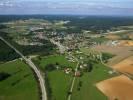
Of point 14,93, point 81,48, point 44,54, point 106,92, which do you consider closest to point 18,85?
point 14,93

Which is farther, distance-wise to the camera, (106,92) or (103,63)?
(103,63)

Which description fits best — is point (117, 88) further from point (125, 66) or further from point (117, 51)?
point (117, 51)

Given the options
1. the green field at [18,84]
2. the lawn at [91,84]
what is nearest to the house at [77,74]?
the lawn at [91,84]

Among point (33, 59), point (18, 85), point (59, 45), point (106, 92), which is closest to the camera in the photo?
point (106, 92)

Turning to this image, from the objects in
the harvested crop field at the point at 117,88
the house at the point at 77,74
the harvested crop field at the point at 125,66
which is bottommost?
the harvested crop field at the point at 125,66

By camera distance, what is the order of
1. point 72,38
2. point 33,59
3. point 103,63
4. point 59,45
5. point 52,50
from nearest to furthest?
point 103,63 < point 33,59 < point 52,50 < point 59,45 < point 72,38

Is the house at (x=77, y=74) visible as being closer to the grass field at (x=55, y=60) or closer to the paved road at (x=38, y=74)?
the grass field at (x=55, y=60)

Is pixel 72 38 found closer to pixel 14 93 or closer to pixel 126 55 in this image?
pixel 126 55

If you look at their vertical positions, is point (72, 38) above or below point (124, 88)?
below
